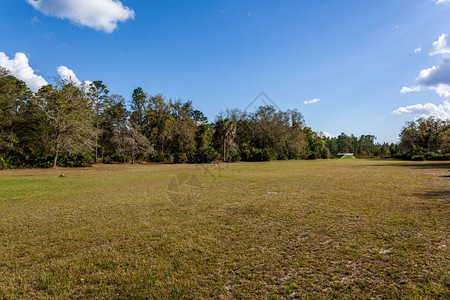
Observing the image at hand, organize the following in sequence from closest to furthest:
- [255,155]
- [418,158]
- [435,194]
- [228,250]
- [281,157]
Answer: [228,250] → [435,194] → [418,158] → [255,155] → [281,157]

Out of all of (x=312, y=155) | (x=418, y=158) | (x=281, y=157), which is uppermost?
(x=312, y=155)

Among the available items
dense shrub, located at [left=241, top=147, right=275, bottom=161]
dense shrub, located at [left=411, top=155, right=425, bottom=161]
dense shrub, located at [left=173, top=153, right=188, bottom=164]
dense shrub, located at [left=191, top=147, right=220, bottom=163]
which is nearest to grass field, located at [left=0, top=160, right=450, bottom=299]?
dense shrub, located at [left=191, top=147, right=220, bottom=163]

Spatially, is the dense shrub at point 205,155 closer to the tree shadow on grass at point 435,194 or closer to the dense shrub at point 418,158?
the tree shadow on grass at point 435,194

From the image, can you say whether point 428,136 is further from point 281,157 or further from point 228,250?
point 228,250

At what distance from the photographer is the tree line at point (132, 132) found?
23.8 metres

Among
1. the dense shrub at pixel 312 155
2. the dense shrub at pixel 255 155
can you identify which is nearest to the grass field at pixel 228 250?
the dense shrub at pixel 255 155

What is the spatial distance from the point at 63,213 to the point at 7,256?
2790 millimetres

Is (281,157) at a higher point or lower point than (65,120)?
lower

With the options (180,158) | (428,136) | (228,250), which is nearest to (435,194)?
(228,250)

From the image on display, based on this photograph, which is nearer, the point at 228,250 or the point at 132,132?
the point at 228,250

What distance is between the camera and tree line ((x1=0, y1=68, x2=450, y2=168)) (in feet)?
78.0

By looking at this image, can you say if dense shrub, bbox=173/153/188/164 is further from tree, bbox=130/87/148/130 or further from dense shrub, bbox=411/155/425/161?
dense shrub, bbox=411/155/425/161

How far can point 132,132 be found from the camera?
33406 mm

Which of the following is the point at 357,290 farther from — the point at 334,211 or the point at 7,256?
the point at 7,256
